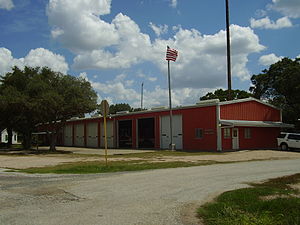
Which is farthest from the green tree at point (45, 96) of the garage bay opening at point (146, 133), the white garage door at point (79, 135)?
the white garage door at point (79, 135)

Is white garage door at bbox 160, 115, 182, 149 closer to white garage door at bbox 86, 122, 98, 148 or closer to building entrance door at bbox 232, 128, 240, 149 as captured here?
building entrance door at bbox 232, 128, 240, 149

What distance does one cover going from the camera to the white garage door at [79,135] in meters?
51.3

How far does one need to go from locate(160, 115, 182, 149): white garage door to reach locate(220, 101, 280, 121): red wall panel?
493cm

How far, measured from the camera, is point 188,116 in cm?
3388

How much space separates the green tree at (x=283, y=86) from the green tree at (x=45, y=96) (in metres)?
23.9

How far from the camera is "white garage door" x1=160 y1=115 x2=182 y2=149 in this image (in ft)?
115

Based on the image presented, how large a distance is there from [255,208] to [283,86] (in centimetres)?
4083

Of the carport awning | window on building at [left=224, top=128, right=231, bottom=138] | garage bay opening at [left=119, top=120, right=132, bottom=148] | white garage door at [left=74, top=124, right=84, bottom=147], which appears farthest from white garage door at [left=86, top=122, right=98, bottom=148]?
the carport awning

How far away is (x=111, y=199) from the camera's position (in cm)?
878

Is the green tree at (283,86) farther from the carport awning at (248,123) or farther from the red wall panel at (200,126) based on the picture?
the red wall panel at (200,126)

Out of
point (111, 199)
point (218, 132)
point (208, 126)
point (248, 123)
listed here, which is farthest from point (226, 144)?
point (111, 199)

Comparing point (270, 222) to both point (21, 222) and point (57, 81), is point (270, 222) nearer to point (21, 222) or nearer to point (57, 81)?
point (21, 222)

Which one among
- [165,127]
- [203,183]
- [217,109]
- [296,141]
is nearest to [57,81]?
[165,127]

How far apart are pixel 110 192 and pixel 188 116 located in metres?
24.6
